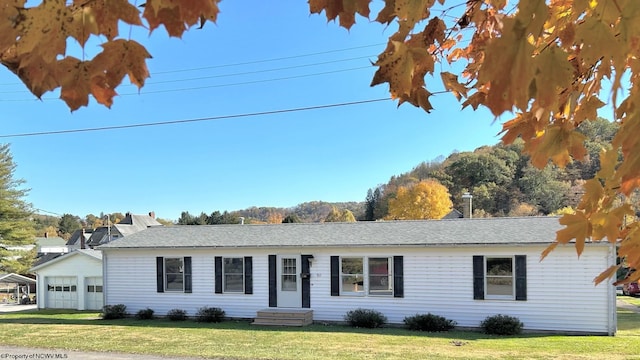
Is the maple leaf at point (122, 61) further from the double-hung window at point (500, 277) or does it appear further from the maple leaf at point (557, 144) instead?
the double-hung window at point (500, 277)

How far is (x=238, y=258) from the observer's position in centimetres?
1825

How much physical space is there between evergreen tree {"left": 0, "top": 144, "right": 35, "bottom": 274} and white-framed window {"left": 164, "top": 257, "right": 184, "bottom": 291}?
17218mm

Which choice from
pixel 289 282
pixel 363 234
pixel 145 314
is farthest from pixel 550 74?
pixel 145 314

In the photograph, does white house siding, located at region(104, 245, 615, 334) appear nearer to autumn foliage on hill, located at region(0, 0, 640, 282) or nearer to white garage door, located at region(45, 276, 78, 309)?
white garage door, located at region(45, 276, 78, 309)

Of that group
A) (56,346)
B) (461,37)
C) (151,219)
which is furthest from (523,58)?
(151,219)

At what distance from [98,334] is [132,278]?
4256mm

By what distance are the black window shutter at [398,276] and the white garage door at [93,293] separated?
1574 centimetres

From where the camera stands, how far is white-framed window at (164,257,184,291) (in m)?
18.9

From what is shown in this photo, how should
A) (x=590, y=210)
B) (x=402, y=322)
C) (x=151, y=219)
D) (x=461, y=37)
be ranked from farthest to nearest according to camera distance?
(x=151, y=219), (x=402, y=322), (x=461, y=37), (x=590, y=210)

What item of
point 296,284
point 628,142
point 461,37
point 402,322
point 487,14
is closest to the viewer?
point 628,142

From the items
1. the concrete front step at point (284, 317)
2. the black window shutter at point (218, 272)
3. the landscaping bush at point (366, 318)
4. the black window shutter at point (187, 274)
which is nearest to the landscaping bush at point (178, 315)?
the black window shutter at point (187, 274)

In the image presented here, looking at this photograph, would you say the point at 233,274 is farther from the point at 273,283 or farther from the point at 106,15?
the point at 106,15

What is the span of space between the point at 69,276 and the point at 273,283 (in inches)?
524

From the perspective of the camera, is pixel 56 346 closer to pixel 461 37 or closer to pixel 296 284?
pixel 296 284
